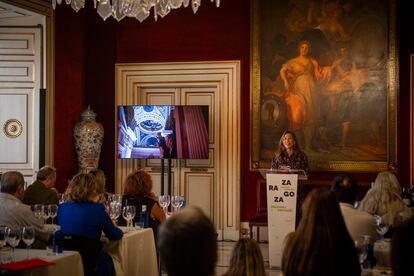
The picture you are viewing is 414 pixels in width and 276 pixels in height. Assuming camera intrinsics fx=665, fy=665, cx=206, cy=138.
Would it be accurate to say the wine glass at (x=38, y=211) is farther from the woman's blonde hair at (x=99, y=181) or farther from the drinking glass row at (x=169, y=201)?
the drinking glass row at (x=169, y=201)

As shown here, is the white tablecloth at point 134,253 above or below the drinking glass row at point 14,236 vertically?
below

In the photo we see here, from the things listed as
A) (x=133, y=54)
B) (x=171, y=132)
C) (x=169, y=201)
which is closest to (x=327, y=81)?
(x=171, y=132)

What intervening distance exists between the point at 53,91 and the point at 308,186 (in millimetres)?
4219

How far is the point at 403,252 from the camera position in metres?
2.14

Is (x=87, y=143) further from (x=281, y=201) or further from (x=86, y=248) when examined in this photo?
(x=86, y=248)

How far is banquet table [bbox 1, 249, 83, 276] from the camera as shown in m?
4.36

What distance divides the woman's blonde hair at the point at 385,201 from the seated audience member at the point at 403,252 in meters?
4.08

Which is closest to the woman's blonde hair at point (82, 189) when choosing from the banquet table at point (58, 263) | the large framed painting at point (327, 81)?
the banquet table at point (58, 263)

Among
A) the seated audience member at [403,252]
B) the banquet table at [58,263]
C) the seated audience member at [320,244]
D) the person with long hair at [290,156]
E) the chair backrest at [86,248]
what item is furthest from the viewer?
the person with long hair at [290,156]

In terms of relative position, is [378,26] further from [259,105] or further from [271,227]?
[271,227]

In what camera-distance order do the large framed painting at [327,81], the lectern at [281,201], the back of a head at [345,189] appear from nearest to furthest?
the back of a head at [345,189], the lectern at [281,201], the large framed painting at [327,81]

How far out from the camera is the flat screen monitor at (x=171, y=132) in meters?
10.4

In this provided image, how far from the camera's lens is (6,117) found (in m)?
10.0

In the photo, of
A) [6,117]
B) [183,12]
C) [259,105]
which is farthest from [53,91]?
[259,105]
